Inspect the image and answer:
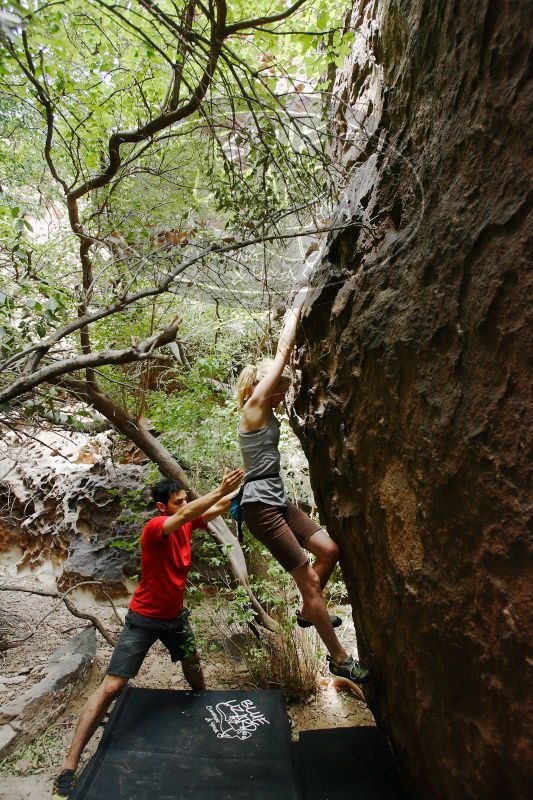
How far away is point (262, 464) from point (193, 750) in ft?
5.92

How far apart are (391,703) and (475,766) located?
0.81 m

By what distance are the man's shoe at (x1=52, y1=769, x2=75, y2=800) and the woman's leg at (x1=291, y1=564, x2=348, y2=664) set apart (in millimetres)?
1774

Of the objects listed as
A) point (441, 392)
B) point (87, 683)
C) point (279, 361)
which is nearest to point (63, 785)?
point (87, 683)

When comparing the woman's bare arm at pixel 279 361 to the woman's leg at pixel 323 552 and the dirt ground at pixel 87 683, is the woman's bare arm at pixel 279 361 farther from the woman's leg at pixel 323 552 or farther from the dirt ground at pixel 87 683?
the dirt ground at pixel 87 683

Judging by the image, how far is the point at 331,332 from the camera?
2.68m

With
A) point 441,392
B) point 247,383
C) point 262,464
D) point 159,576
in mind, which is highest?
point 247,383

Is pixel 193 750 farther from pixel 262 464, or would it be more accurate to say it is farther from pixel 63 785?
pixel 262 464

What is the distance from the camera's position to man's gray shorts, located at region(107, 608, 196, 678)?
123 inches

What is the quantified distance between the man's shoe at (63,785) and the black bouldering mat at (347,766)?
1.40m

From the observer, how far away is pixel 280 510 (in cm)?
294

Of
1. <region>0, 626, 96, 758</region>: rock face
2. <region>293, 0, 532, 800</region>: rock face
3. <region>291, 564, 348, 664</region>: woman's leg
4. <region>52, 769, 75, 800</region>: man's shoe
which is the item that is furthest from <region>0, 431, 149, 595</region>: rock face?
<region>293, 0, 532, 800</region>: rock face

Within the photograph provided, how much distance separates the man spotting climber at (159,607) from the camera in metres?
2.99

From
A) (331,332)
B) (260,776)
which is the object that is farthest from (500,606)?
(260,776)

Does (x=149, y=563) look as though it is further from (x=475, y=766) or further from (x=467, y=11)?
(x=467, y=11)
